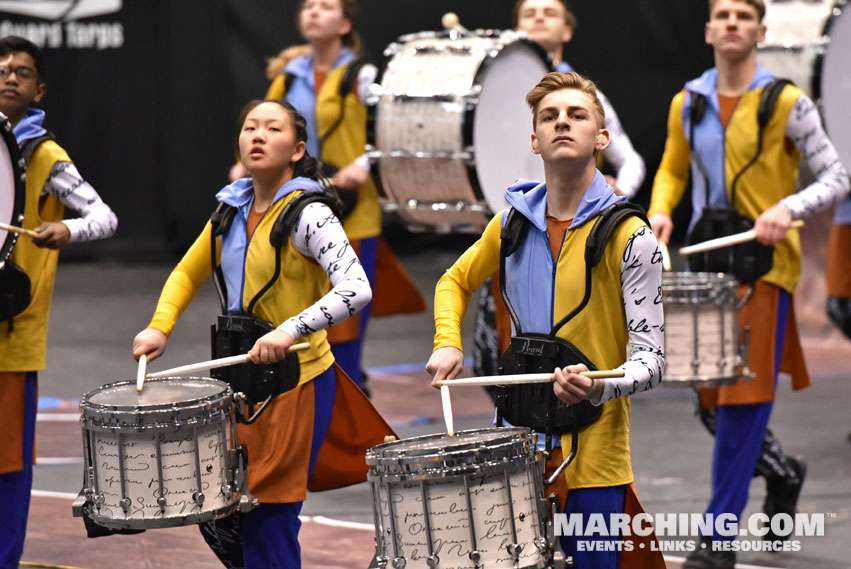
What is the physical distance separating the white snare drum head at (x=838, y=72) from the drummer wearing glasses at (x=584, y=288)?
9.61 ft

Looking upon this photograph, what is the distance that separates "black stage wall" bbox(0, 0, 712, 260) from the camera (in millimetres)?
11672

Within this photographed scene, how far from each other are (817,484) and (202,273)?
3.17 m

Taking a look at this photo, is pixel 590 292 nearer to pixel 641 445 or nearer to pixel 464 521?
pixel 464 521

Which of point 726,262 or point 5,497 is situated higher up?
point 726,262

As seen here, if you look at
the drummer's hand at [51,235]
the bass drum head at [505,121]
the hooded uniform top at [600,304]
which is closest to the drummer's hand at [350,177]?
the bass drum head at [505,121]

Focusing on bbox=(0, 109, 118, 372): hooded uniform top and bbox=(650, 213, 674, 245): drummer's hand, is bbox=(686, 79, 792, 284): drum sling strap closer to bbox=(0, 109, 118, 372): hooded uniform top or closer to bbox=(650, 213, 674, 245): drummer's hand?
bbox=(650, 213, 674, 245): drummer's hand

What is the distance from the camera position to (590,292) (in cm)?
350

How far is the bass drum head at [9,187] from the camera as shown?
4402 mm

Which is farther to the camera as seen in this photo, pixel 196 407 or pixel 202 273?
pixel 202 273

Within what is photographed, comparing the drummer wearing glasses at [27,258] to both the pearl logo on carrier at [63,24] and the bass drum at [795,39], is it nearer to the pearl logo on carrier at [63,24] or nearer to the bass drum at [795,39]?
the bass drum at [795,39]

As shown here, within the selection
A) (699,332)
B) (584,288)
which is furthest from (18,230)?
(699,332)

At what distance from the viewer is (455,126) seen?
20.0 ft

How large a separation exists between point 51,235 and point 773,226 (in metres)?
2.47

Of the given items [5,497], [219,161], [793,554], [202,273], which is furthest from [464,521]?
[219,161]
